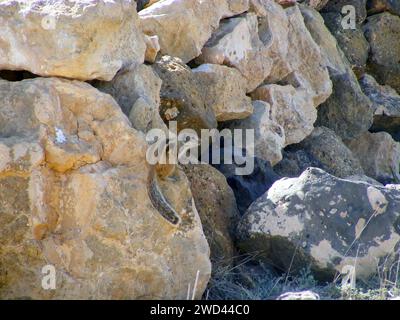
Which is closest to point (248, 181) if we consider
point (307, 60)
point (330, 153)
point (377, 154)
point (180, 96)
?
point (180, 96)

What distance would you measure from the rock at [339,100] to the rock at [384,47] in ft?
2.83

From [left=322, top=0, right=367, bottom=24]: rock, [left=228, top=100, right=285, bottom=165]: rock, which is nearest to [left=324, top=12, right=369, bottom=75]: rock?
[left=322, top=0, right=367, bottom=24]: rock

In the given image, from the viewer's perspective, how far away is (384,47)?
726 cm

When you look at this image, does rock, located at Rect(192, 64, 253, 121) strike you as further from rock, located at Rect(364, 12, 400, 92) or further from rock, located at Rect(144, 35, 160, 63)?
rock, located at Rect(364, 12, 400, 92)

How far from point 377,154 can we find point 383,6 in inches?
54.7

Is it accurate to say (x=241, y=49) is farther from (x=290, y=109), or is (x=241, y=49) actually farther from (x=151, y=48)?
(x=151, y=48)

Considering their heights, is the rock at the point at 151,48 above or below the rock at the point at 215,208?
above

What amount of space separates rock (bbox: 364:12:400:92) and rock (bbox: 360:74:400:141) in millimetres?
103

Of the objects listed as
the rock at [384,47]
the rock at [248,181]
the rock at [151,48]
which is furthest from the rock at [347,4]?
the rock at [151,48]

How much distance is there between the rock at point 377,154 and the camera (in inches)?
271

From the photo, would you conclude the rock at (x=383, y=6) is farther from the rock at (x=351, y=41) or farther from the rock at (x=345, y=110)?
the rock at (x=345, y=110)

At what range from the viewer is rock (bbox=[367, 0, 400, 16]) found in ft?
23.8
